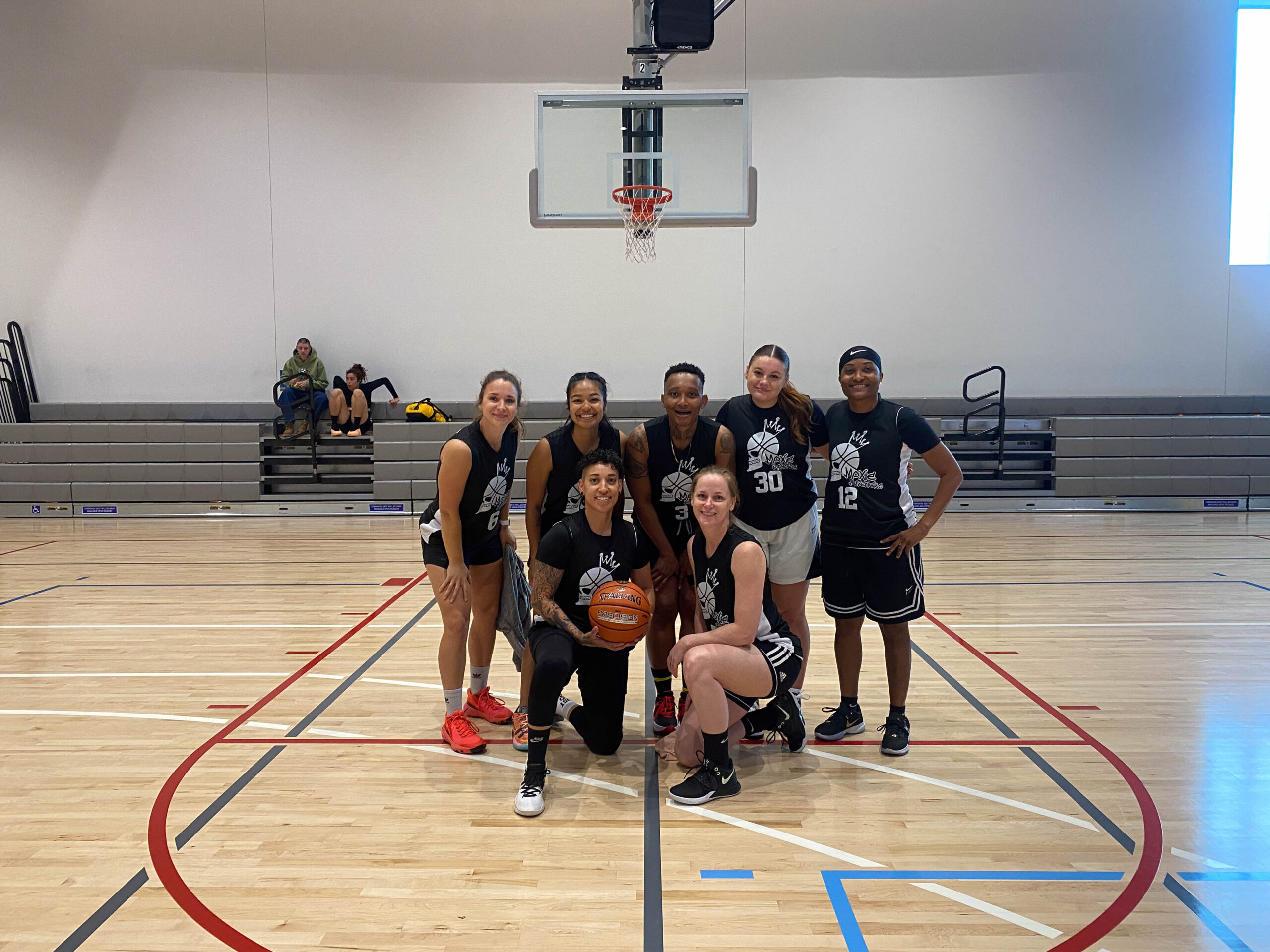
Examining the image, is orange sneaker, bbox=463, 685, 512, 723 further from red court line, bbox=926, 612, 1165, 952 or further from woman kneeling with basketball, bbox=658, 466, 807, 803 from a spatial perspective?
red court line, bbox=926, 612, 1165, 952

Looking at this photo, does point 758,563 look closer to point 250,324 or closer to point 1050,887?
point 1050,887

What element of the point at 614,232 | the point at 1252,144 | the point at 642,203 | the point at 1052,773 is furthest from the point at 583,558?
the point at 1252,144

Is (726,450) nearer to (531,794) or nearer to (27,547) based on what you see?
(531,794)

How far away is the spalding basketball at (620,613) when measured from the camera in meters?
3.00

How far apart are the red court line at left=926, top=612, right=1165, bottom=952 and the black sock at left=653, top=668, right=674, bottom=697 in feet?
5.24

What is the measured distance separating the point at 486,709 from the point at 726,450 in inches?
57.2

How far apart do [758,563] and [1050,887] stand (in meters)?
1.20

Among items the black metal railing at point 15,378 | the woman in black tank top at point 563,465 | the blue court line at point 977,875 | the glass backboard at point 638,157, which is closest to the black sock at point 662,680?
the woman in black tank top at point 563,465

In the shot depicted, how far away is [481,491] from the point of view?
325 centimetres

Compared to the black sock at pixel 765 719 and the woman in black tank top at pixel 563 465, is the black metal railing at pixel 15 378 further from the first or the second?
the black sock at pixel 765 719

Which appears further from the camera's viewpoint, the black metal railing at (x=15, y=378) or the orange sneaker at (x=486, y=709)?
the black metal railing at (x=15, y=378)

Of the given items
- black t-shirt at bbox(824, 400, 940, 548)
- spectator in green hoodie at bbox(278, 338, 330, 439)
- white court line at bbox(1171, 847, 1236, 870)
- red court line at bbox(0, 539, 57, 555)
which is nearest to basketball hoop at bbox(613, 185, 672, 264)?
black t-shirt at bbox(824, 400, 940, 548)

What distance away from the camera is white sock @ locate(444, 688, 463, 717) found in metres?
3.38

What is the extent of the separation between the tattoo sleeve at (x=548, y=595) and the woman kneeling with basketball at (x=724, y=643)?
40 centimetres
